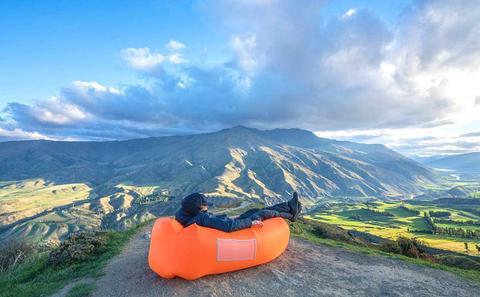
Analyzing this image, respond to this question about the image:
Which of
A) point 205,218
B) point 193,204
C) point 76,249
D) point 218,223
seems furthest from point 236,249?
point 76,249

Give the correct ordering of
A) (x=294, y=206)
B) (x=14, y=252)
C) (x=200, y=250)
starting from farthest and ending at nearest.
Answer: (x=14, y=252) < (x=294, y=206) < (x=200, y=250)

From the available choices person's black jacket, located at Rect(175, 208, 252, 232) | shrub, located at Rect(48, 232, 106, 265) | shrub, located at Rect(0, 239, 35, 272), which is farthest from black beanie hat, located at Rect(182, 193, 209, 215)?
shrub, located at Rect(0, 239, 35, 272)

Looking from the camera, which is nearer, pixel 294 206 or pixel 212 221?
pixel 212 221

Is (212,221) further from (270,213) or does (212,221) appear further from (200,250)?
(270,213)

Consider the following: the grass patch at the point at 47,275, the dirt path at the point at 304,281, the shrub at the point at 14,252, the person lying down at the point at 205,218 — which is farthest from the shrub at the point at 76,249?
the person lying down at the point at 205,218

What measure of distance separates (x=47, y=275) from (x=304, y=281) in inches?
454

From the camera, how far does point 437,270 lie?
1470 cm

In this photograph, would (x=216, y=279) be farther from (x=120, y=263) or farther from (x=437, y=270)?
(x=437, y=270)

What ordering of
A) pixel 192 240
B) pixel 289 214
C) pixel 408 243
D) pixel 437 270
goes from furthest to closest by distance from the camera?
pixel 408 243
pixel 289 214
pixel 437 270
pixel 192 240

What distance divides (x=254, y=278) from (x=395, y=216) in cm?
17570

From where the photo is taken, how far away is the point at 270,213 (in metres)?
15.0

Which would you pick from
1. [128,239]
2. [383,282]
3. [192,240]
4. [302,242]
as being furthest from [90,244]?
[383,282]

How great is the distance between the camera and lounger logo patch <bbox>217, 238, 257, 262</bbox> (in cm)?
1241

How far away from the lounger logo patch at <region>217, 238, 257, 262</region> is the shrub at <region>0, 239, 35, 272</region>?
52.6ft
